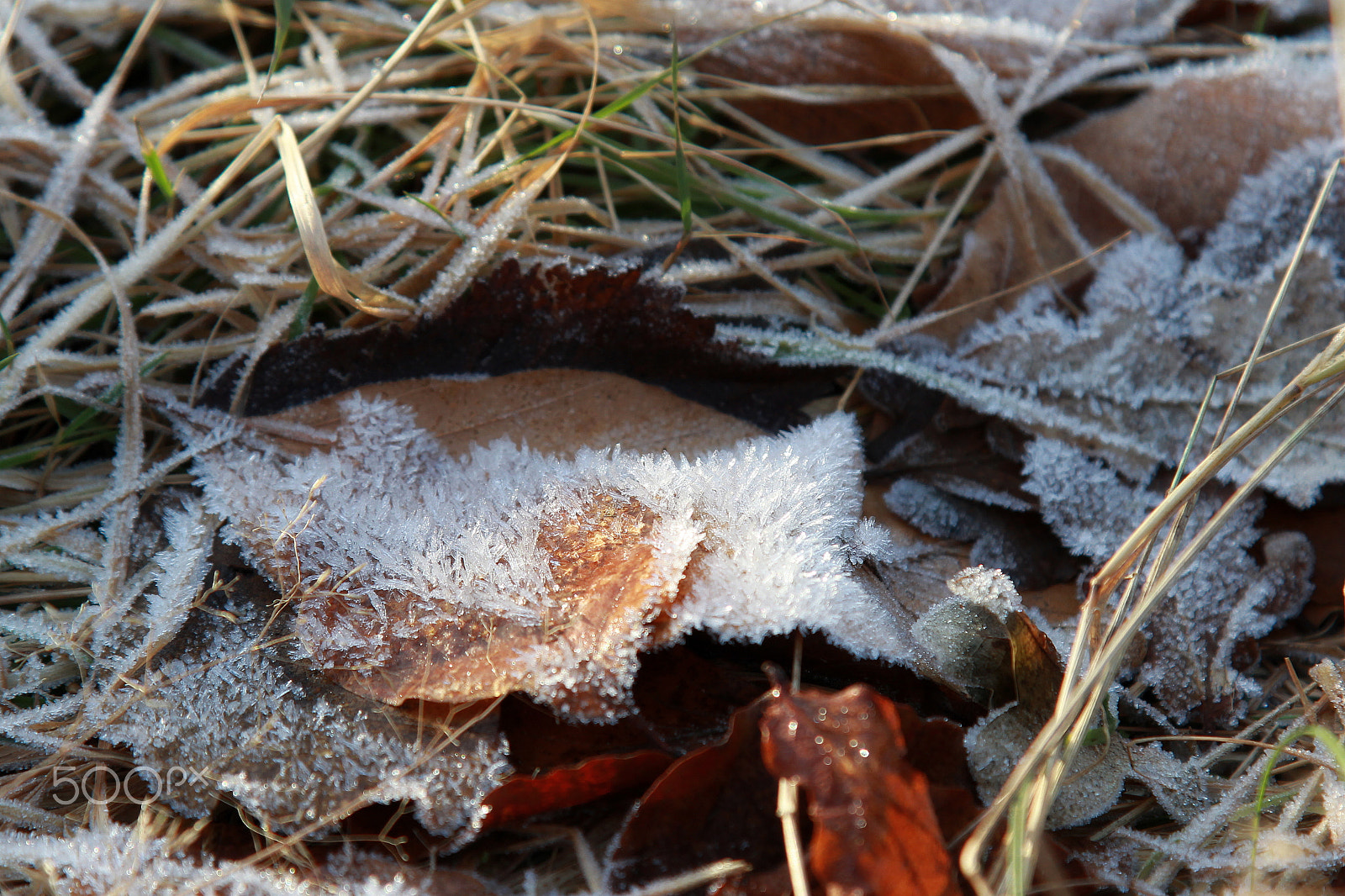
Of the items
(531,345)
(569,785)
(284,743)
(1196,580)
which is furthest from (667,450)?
(1196,580)

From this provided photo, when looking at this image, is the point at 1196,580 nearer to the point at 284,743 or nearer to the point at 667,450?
the point at 667,450

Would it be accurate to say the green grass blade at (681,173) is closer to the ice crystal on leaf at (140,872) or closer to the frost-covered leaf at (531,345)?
the frost-covered leaf at (531,345)

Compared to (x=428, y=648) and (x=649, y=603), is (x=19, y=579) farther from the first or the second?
(x=649, y=603)

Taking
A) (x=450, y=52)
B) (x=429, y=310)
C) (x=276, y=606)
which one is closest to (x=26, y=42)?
(x=450, y=52)

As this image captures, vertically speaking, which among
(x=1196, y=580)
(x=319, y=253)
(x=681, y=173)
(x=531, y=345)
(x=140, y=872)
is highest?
(x=681, y=173)

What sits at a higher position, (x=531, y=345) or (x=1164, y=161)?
(x=1164, y=161)

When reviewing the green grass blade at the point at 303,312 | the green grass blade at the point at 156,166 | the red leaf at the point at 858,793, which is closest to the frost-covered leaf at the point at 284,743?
the red leaf at the point at 858,793
